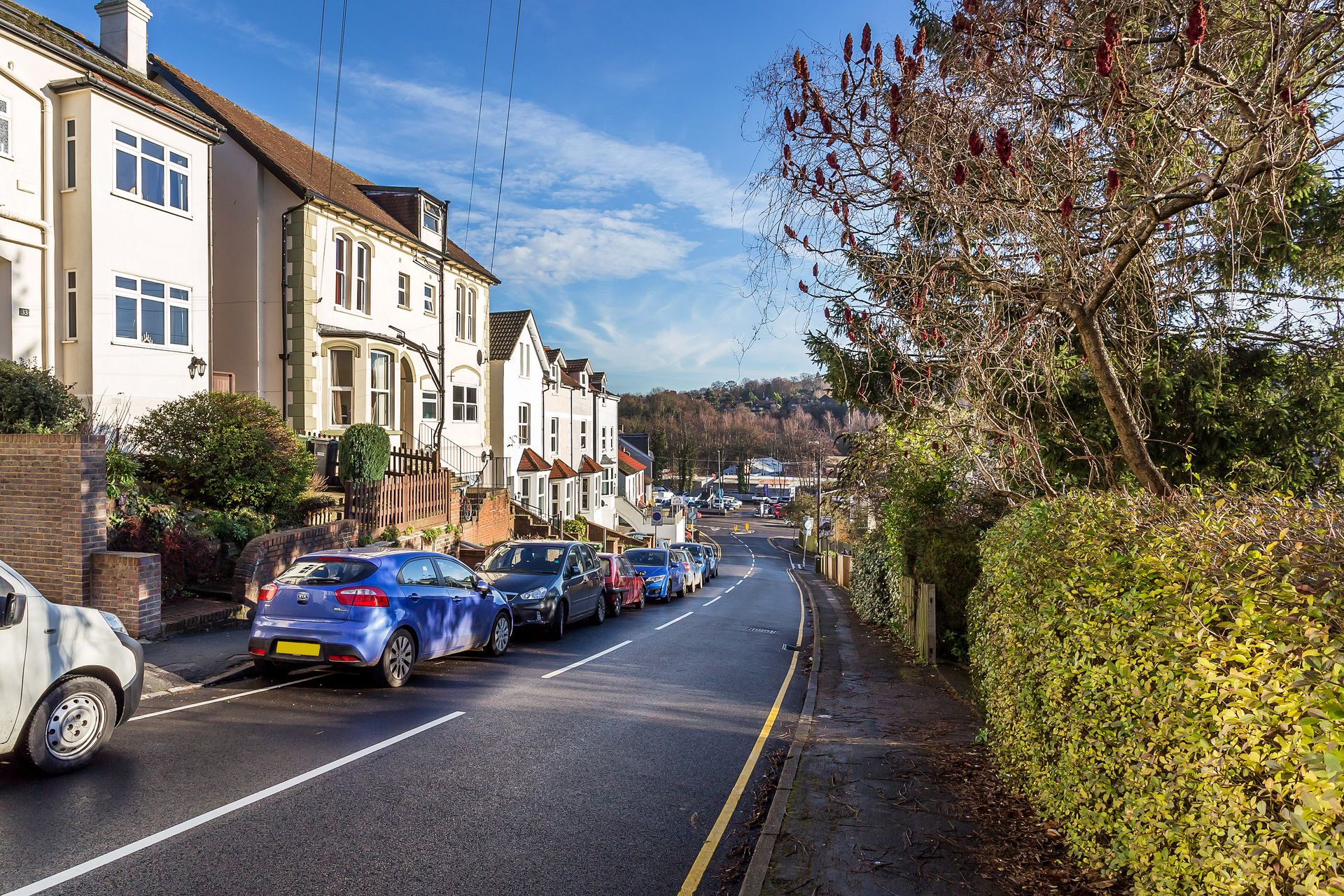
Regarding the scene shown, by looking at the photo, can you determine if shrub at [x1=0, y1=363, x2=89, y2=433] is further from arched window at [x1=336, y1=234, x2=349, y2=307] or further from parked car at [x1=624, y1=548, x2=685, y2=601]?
parked car at [x1=624, y1=548, x2=685, y2=601]

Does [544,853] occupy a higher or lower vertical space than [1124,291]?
lower

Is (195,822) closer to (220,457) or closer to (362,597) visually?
(362,597)

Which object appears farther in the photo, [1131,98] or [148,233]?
[148,233]

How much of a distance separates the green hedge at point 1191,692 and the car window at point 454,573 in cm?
739

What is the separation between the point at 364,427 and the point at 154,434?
14.6 ft

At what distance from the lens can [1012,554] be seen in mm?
6863

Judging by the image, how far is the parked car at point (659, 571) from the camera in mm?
23875

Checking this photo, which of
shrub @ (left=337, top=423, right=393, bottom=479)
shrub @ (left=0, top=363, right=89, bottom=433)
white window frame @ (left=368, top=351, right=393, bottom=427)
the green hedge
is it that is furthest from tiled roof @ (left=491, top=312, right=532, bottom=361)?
the green hedge

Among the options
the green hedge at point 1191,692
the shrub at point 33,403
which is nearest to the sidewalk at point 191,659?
the shrub at point 33,403

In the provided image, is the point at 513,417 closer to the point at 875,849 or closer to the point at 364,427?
the point at 364,427

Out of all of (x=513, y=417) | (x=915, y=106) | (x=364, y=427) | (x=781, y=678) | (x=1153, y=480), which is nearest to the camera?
(x=915, y=106)

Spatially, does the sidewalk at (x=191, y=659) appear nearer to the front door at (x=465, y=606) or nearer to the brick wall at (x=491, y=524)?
the front door at (x=465, y=606)

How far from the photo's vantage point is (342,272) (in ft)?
80.8

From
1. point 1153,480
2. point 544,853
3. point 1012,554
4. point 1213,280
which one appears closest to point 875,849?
point 544,853
